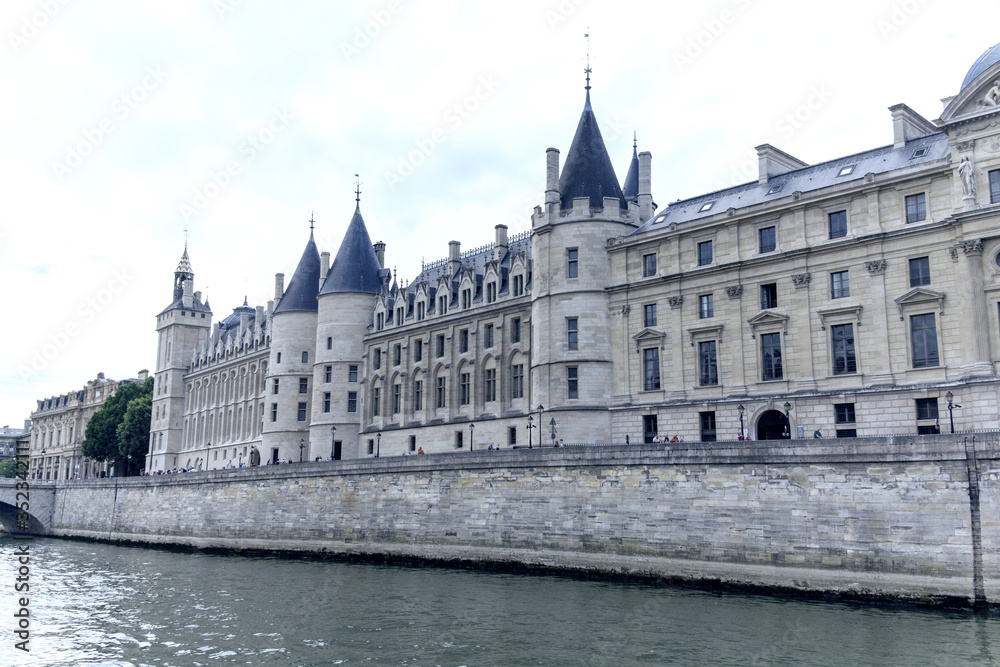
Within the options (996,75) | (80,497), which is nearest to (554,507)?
(996,75)

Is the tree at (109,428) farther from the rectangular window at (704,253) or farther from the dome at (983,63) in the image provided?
the dome at (983,63)

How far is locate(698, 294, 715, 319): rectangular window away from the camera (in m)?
43.6

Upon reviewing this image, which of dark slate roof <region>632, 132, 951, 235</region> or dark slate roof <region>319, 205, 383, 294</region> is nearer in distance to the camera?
dark slate roof <region>632, 132, 951, 235</region>

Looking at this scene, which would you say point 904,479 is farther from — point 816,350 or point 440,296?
point 440,296

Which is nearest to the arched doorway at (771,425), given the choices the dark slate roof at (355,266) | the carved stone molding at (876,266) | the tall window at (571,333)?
the carved stone molding at (876,266)

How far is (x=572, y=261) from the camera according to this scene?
48062 mm

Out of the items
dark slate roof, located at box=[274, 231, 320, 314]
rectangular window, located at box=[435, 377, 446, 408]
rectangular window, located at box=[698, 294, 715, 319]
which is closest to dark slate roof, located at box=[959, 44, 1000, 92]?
rectangular window, located at box=[698, 294, 715, 319]

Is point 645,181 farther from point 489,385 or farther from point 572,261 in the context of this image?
point 489,385

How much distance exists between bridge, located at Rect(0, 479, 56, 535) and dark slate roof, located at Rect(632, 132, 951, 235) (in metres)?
51.7

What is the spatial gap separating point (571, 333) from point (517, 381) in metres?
7.84

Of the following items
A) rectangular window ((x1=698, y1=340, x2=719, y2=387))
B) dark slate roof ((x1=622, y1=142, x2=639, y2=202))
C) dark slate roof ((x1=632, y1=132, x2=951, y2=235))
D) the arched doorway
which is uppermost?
dark slate roof ((x1=622, y1=142, x2=639, y2=202))

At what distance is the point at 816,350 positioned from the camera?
39.7 meters

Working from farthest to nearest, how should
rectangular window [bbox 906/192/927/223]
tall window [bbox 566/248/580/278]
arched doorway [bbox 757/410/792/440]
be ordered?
tall window [bbox 566/248/580/278]
arched doorway [bbox 757/410/792/440]
rectangular window [bbox 906/192/927/223]

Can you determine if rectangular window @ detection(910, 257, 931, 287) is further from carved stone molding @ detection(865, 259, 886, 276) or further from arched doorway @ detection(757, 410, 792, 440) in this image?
arched doorway @ detection(757, 410, 792, 440)
